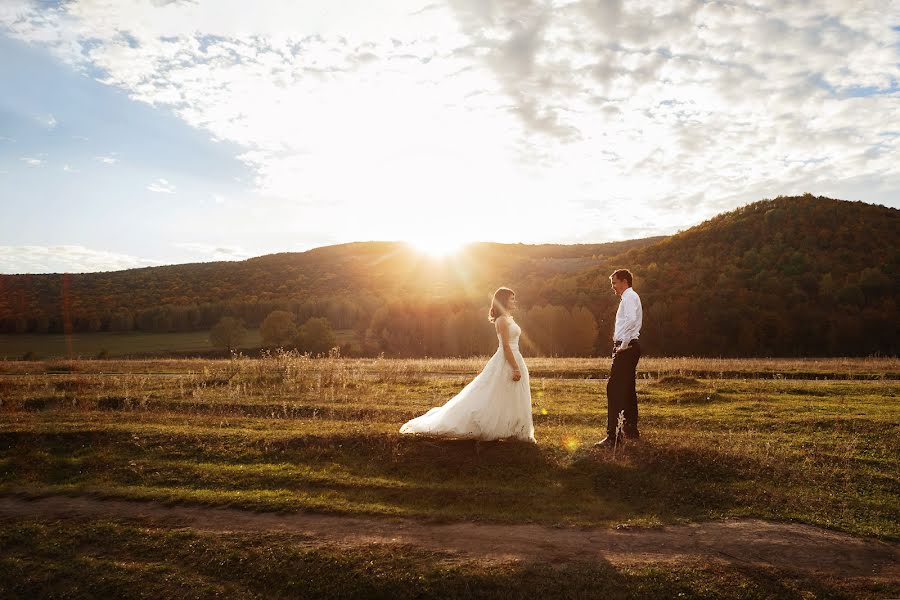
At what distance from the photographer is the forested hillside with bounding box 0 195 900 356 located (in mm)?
52750

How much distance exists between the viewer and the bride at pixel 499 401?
1050cm

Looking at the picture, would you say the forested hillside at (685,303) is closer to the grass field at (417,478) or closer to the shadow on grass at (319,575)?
the grass field at (417,478)

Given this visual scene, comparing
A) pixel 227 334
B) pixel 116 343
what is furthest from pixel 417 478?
pixel 116 343

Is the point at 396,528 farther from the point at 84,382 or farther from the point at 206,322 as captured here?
the point at 206,322

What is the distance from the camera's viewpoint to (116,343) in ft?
239

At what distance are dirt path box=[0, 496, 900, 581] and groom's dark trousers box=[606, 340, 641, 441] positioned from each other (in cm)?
319

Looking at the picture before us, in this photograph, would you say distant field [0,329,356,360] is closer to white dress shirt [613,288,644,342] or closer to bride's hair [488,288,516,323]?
bride's hair [488,288,516,323]

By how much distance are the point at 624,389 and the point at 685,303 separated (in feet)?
161

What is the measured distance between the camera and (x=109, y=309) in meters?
91.6

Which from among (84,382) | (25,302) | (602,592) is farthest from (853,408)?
(25,302)

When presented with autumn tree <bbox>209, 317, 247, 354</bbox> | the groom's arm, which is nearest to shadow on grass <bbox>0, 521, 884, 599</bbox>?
the groom's arm

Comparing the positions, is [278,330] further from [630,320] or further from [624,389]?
[630,320]

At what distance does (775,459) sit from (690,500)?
8.21ft

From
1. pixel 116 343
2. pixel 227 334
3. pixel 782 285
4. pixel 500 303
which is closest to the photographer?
pixel 500 303
